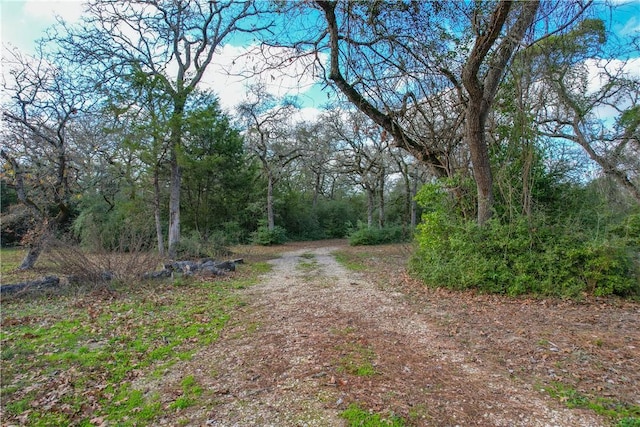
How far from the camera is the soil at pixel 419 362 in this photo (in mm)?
2625

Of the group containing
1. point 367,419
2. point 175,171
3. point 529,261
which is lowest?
point 367,419

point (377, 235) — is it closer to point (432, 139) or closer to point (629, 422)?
point (432, 139)

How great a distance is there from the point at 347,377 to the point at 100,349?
3242 mm

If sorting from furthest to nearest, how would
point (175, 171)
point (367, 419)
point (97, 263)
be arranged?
1. point (175, 171)
2. point (97, 263)
3. point (367, 419)

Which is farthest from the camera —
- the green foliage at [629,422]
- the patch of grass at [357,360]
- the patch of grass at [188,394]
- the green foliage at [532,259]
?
the green foliage at [532,259]

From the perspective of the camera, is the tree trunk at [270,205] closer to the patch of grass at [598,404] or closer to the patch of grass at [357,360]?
the patch of grass at [357,360]

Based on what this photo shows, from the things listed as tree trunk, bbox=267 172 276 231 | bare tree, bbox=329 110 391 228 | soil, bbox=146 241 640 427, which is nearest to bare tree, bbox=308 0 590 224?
soil, bbox=146 241 640 427

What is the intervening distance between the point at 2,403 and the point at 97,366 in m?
0.81

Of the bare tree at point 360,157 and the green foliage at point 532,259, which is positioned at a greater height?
the bare tree at point 360,157

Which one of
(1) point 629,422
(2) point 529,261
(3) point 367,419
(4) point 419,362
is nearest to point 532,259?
(2) point 529,261

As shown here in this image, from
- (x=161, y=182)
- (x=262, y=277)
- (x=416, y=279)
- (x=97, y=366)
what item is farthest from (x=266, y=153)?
(x=97, y=366)

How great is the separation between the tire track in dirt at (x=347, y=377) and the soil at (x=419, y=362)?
0.5 inches

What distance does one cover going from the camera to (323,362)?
138 inches

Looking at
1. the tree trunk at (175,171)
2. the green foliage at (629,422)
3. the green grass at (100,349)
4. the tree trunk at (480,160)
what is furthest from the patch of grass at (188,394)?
the tree trunk at (175,171)
